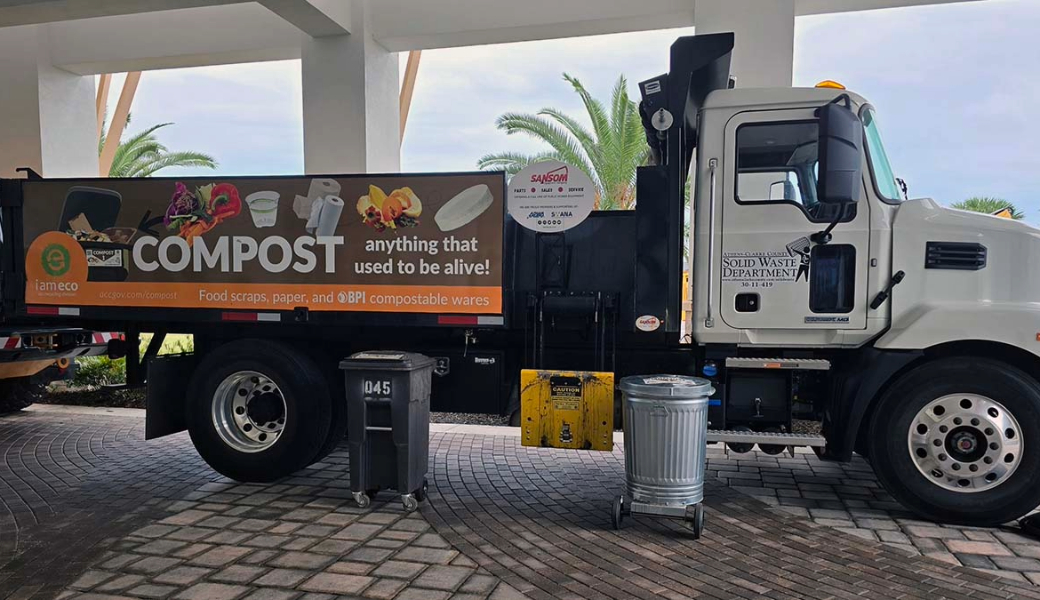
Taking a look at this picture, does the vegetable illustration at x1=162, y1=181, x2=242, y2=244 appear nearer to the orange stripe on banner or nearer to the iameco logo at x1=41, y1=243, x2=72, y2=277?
the orange stripe on banner

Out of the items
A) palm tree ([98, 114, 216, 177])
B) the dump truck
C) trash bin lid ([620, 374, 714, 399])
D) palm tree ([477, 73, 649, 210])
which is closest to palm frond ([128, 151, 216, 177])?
palm tree ([98, 114, 216, 177])

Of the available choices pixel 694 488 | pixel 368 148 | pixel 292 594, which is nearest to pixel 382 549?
pixel 292 594

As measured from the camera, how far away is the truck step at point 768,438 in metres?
4.87

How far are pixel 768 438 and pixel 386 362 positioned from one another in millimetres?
2677

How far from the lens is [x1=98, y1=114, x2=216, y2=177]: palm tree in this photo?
22.0m

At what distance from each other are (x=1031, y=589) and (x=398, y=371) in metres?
3.86

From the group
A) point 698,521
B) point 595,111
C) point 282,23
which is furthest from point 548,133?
point 698,521

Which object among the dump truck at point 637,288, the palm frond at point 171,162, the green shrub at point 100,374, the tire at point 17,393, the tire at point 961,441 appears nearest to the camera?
the tire at point 961,441

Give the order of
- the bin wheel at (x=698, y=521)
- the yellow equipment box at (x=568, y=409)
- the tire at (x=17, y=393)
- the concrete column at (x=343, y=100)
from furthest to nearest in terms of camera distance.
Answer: the concrete column at (x=343, y=100), the tire at (x=17, y=393), the yellow equipment box at (x=568, y=409), the bin wheel at (x=698, y=521)

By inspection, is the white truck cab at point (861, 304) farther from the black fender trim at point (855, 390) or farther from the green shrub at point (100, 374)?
the green shrub at point (100, 374)

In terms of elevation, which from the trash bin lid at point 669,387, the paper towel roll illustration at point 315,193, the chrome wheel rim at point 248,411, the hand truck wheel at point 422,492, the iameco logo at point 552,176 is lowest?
the hand truck wheel at point 422,492

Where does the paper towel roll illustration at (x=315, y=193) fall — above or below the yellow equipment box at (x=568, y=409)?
above

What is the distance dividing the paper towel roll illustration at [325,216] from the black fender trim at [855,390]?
12.5 ft

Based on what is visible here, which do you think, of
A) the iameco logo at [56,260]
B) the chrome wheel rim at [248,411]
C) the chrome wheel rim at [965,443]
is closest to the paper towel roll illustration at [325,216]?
the chrome wheel rim at [248,411]
